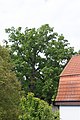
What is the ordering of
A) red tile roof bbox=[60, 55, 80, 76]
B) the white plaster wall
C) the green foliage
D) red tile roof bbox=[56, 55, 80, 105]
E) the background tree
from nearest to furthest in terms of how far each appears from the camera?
the green foliage → the white plaster wall → red tile roof bbox=[56, 55, 80, 105] → red tile roof bbox=[60, 55, 80, 76] → the background tree

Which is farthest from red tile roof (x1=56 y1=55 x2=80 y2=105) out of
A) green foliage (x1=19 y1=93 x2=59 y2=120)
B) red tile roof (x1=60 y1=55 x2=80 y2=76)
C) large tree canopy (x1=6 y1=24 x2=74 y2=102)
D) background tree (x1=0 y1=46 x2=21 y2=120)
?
large tree canopy (x1=6 y1=24 x2=74 y2=102)

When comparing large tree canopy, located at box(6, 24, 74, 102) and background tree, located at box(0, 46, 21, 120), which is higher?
large tree canopy, located at box(6, 24, 74, 102)

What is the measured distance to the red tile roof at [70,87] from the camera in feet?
85.8

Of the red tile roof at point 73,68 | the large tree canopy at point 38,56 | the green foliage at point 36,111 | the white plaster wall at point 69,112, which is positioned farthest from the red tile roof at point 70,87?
the large tree canopy at point 38,56

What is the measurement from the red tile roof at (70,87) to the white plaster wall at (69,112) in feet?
1.13

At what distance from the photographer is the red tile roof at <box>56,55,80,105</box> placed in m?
26.2

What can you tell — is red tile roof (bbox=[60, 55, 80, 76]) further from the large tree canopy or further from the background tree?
the large tree canopy

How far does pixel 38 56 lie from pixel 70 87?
21310 millimetres

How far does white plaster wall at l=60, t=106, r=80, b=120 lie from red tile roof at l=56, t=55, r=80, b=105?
0.34 meters

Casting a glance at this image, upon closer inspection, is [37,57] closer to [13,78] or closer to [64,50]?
[64,50]

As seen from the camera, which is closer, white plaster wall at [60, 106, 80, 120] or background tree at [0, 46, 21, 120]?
white plaster wall at [60, 106, 80, 120]

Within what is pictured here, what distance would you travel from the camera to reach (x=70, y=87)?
26.7 m

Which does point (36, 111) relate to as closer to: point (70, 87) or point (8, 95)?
point (70, 87)

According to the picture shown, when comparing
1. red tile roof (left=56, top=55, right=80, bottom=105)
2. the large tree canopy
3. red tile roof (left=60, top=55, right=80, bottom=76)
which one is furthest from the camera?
the large tree canopy
